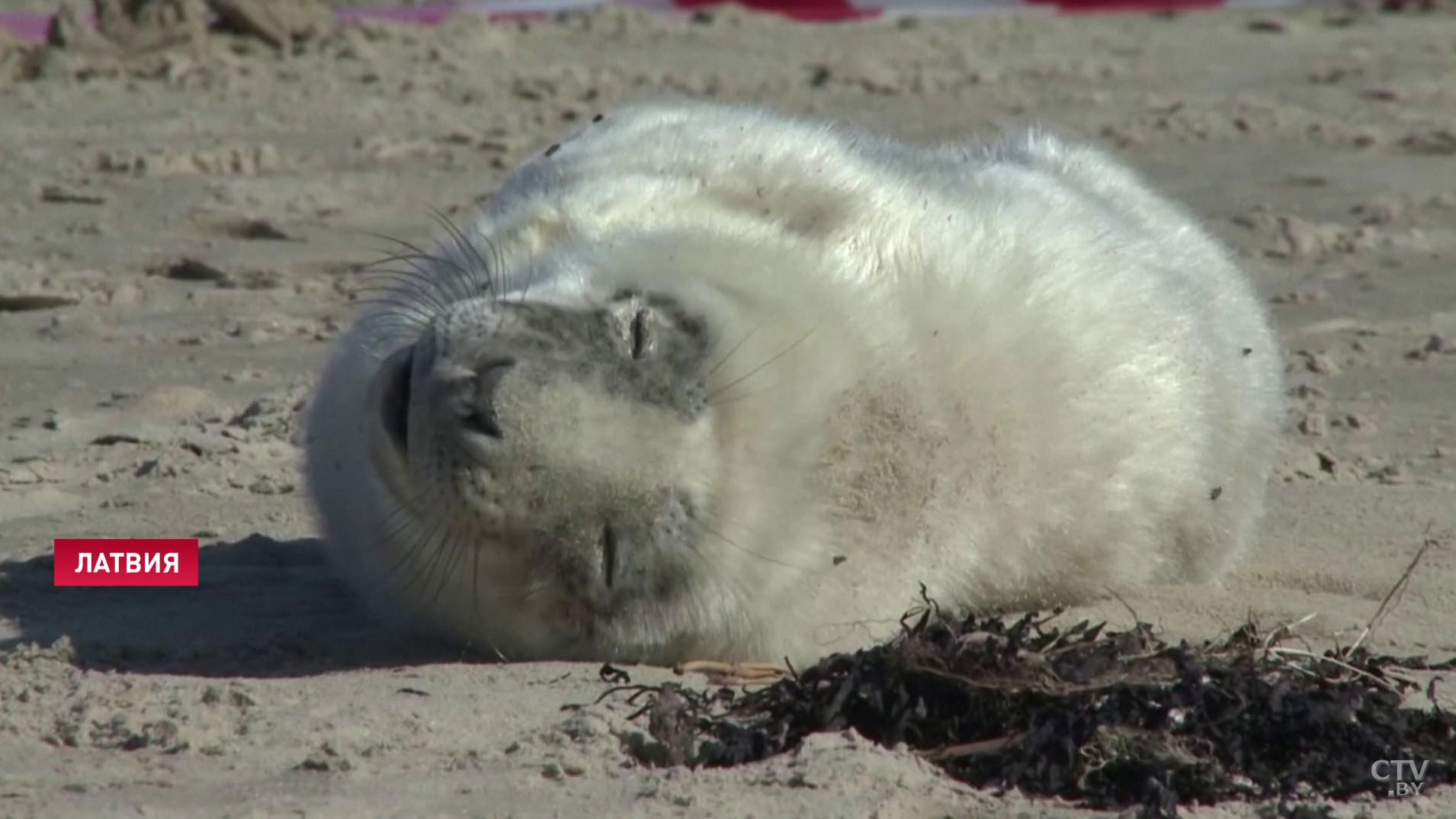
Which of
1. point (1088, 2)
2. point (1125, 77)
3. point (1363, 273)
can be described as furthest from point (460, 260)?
point (1088, 2)

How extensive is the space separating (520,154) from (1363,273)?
2883 mm

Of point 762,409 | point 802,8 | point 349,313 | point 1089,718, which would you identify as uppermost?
point 802,8

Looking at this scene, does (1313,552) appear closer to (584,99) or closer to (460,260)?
(460,260)

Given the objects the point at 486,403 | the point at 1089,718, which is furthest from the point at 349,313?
the point at 1089,718

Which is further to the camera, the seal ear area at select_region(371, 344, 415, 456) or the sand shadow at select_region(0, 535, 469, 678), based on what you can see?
the sand shadow at select_region(0, 535, 469, 678)

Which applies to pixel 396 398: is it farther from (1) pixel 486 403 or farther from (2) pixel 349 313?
(2) pixel 349 313

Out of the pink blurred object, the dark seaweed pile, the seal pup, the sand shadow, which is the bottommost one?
the dark seaweed pile

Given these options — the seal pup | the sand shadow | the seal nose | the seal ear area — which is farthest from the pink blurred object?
Result: the seal nose

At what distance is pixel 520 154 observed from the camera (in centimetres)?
811

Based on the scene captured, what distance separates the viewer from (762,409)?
356cm

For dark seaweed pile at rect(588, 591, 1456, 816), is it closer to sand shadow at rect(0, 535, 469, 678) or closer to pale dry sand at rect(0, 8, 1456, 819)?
pale dry sand at rect(0, 8, 1456, 819)

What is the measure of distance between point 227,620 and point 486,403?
1.06 m

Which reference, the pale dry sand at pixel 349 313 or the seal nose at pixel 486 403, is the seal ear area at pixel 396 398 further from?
the pale dry sand at pixel 349 313

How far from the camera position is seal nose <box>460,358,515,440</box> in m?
3.32
